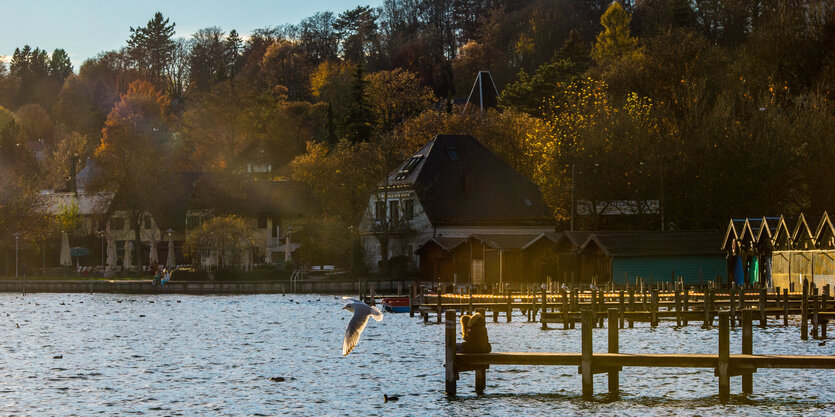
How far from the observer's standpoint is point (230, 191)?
132500 millimetres

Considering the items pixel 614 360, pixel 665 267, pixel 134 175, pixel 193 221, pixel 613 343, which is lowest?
pixel 614 360

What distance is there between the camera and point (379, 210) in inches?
4422

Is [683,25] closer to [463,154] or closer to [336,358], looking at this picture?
[463,154]

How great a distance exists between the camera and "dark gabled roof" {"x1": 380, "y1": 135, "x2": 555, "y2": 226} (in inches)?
4277

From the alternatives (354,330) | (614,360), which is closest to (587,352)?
(614,360)

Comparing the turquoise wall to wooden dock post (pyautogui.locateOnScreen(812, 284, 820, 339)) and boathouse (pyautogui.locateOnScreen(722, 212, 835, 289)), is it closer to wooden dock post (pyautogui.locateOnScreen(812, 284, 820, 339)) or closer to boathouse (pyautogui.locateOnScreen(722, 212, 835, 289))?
boathouse (pyautogui.locateOnScreen(722, 212, 835, 289))

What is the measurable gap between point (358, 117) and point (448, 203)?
94.6 feet

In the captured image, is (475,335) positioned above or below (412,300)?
below

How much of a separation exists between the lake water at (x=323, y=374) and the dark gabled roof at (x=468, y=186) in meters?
30.7

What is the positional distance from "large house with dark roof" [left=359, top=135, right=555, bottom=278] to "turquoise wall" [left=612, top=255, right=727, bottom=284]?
736 inches

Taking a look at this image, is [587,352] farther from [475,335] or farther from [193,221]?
[193,221]

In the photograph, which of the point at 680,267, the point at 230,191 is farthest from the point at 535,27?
the point at 680,267

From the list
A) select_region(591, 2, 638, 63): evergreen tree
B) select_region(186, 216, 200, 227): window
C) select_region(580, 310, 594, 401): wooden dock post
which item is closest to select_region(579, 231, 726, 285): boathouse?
select_region(580, 310, 594, 401): wooden dock post

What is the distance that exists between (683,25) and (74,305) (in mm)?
80479
